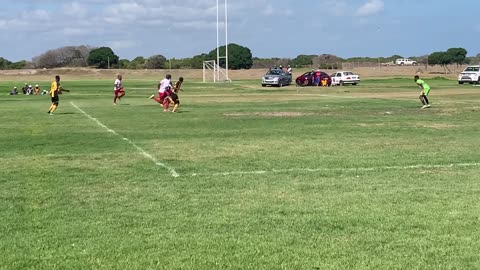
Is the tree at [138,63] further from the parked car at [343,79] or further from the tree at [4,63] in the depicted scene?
the parked car at [343,79]

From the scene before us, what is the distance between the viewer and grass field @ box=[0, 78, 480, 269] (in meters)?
6.32

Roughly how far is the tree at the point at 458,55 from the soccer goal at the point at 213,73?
236 feet

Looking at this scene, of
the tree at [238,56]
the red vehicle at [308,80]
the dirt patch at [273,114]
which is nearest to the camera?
the dirt patch at [273,114]

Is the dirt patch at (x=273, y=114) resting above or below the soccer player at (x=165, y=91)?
below

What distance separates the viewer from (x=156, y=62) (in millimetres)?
141750

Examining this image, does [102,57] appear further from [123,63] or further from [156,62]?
[156,62]

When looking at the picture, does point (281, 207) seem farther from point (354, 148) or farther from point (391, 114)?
point (391, 114)

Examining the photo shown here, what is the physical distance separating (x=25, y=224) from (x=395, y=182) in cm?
564

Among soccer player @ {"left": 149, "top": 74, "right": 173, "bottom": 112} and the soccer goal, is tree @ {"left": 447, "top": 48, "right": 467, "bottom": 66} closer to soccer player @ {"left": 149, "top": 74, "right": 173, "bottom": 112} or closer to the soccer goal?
the soccer goal

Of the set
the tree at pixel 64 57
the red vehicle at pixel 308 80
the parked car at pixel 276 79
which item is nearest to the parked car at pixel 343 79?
the red vehicle at pixel 308 80

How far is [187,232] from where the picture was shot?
7188 millimetres

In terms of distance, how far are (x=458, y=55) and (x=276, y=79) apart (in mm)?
90228

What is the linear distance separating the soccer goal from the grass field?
2622 inches

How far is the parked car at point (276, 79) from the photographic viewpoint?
6400 centimetres
